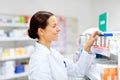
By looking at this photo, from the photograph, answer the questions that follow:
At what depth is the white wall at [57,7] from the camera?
3693 millimetres

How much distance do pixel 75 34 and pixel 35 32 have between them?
3.24 meters

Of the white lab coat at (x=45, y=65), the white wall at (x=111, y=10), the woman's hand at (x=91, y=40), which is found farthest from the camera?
the white wall at (x=111, y=10)

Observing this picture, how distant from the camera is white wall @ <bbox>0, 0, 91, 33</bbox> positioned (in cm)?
369

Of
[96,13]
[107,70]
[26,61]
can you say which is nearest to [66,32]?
[96,13]

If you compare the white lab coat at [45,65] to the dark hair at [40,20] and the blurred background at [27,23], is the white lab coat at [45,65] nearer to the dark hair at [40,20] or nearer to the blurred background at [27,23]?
the dark hair at [40,20]

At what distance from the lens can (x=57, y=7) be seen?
432 centimetres

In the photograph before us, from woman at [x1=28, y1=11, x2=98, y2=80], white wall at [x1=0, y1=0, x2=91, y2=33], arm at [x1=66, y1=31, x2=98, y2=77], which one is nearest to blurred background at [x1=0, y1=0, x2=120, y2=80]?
white wall at [x1=0, y1=0, x2=91, y2=33]

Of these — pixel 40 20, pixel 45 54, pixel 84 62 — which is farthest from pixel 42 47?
pixel 84 62

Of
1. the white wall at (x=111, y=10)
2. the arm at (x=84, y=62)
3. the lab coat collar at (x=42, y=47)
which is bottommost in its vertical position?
the arm at (x=84, y=62)

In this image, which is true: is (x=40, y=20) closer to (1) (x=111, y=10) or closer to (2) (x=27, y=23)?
(2) (x=27, y=23)

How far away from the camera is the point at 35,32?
1472mm

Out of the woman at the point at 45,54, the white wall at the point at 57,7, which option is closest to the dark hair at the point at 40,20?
the woman at the point at 45,54

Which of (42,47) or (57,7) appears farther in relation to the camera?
(57,7)

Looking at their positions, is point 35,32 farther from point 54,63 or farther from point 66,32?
point 66,32
